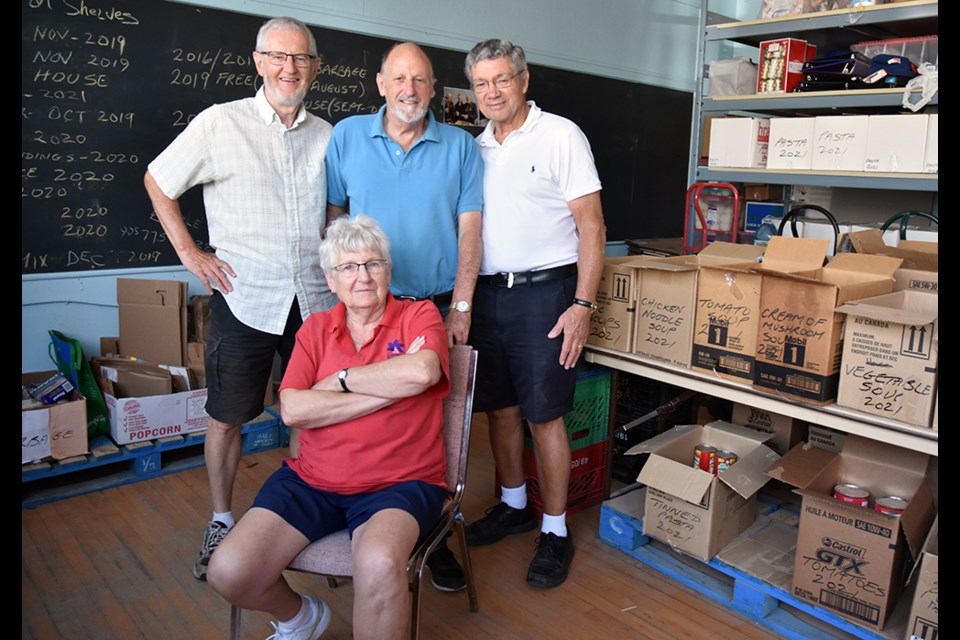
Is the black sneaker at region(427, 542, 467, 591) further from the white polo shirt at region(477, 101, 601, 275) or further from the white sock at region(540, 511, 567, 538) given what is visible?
the white polo shirt at region(477, 101, 601, 275)

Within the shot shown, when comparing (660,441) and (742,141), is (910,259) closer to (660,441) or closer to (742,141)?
(660,441)

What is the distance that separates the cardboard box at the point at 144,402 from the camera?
3.25 meters

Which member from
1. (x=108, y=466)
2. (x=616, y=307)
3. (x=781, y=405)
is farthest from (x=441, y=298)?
(x=108, y=466)

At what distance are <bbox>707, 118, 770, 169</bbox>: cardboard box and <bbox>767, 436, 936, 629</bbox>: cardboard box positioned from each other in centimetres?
201

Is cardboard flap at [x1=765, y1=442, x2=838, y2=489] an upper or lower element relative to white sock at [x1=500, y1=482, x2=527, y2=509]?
upper

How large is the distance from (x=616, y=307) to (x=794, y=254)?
64cm

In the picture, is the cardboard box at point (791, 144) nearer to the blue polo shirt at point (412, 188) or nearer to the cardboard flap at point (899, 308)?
the cardboard flap at point (899, 308)

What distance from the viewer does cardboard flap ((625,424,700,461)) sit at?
2.57 m

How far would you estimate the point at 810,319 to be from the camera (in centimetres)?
215

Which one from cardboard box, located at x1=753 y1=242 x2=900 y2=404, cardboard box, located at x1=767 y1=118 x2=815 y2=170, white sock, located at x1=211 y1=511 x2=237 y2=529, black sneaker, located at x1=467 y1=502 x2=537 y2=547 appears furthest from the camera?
cardboard box, located at x1=767 y1=118 x2=815 y2=170

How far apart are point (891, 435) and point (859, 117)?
6.68 feet

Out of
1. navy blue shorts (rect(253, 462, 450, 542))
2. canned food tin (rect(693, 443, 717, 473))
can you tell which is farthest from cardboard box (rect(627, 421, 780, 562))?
navy blue shorts (rect(253, 462, 450, 542))

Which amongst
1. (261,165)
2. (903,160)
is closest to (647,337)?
(261,165)

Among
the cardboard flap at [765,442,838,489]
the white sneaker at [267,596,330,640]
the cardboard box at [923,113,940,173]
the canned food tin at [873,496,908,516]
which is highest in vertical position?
the cardboard box at [923,113,940,173]
